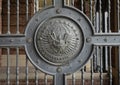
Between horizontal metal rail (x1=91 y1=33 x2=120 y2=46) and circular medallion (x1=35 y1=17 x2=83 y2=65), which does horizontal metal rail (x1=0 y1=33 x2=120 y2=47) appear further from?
circular medallion (x1=35 y1=17 x2=83 y2=65)

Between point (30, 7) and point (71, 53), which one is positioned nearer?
point (71, 53)

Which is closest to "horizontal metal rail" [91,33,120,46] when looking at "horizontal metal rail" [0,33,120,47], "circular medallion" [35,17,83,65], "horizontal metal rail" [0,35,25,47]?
"horizontal metal rail" [0,33,120,47]

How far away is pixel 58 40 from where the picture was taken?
273 centimetres

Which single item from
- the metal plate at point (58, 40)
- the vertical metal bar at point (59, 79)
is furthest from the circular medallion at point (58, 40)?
the vertical metal bar at point (59, 79)

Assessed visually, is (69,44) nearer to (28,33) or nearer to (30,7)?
(28,33)

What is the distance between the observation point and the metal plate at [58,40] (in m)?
2.73

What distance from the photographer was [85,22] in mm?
2795

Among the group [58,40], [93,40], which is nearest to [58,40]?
[58,40]

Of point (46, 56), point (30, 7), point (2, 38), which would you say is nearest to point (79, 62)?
point (46, 56)

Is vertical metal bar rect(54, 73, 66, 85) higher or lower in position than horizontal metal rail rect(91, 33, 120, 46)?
lower

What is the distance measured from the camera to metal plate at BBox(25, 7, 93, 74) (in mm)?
2734

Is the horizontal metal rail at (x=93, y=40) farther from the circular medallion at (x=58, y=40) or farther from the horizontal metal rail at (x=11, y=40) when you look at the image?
the circular medallion at (x=58, y=40)

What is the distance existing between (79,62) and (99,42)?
239 millimetres

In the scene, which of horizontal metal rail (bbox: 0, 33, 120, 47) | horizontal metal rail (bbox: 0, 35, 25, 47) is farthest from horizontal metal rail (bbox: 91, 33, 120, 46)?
horizontal metal rail (bbox: 0, 35, 25, 47)
